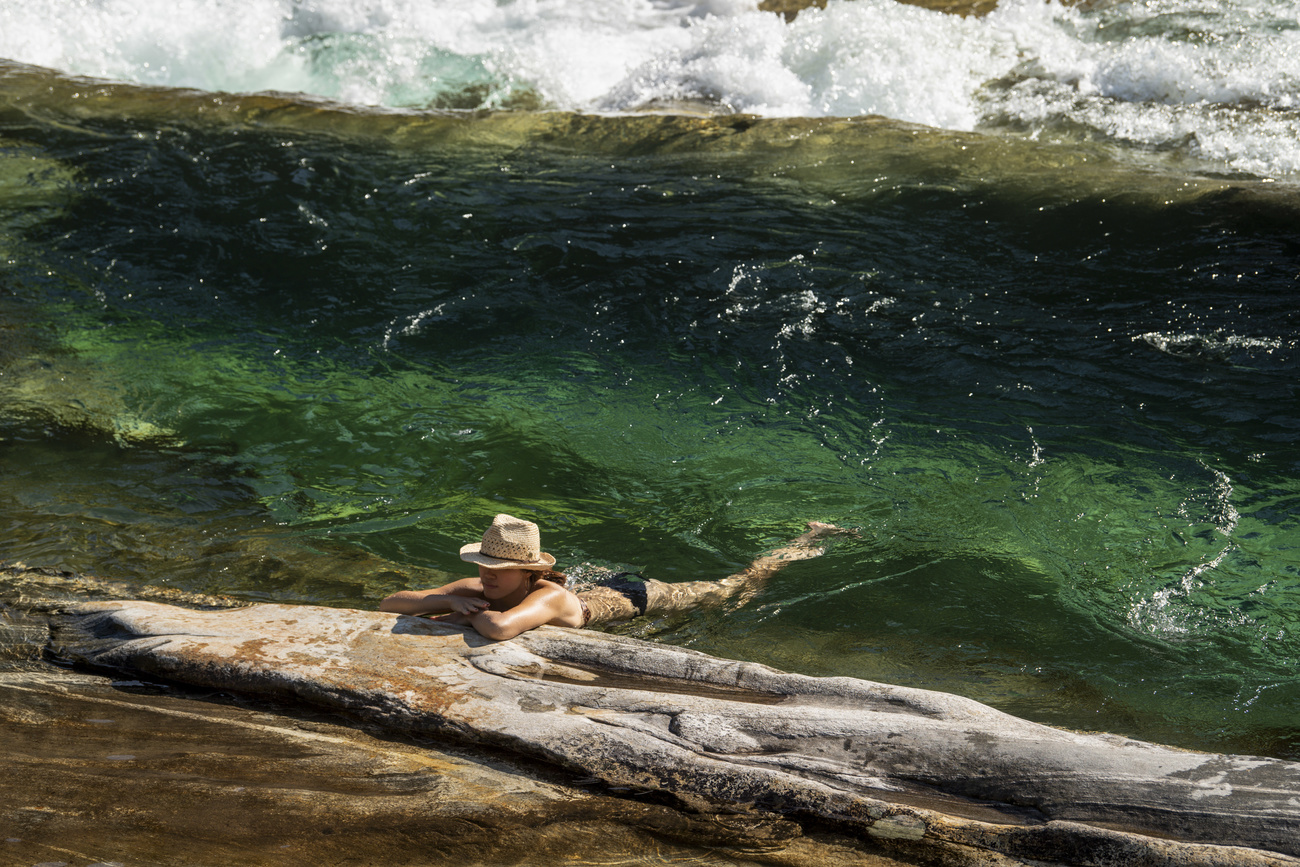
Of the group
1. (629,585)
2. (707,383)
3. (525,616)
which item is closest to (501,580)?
(525,616)

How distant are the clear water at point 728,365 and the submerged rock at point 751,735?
35.2 inches

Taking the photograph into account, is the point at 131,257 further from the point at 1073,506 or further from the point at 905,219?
the point at 1073,506

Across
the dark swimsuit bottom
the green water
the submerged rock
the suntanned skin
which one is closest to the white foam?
the green water

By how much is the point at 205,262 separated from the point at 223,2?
248 inches

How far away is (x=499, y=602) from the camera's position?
3.61 meters

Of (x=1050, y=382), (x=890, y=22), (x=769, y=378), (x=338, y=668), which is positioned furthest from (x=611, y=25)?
(x=338, y=668)

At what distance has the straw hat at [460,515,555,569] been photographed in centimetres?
351

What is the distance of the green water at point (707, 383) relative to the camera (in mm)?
4340

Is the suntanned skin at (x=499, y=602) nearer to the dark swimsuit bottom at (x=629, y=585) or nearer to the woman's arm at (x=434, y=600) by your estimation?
the woman's arm at (x=434, y=600)

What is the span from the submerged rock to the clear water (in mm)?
894

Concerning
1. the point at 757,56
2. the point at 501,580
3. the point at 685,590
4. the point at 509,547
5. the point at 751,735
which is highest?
the point at 757,56

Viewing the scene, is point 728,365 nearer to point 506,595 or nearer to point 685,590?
point 685,590

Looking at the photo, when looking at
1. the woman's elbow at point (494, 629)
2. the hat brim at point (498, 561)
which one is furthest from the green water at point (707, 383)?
the woman's elbow at point (494, 629)

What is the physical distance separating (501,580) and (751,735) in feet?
3.88
